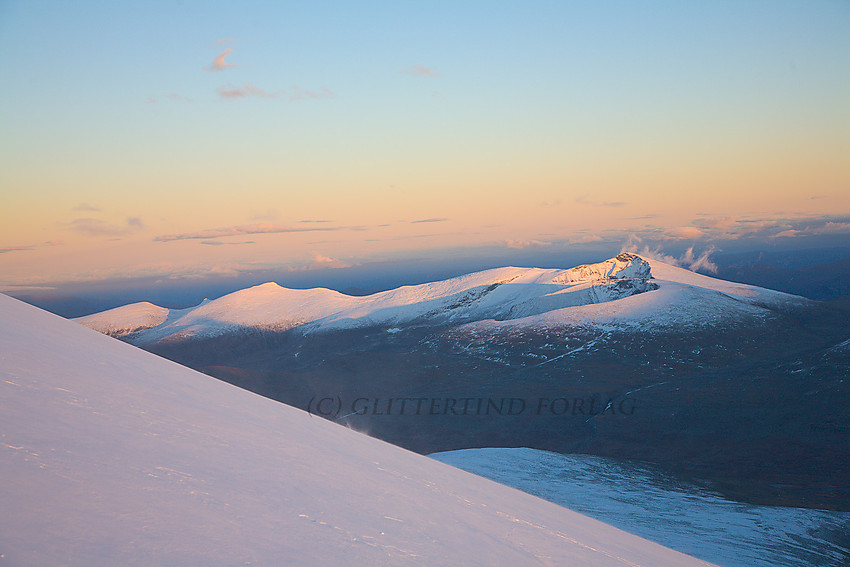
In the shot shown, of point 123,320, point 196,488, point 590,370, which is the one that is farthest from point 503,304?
point 196,488

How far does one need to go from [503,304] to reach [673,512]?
124 meters

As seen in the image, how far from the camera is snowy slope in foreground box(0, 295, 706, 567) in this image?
3.37 m

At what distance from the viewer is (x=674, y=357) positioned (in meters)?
89.1

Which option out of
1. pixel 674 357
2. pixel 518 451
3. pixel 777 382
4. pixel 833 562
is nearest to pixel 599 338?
pixel 674 357

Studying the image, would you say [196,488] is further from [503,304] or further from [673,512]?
[503,304]

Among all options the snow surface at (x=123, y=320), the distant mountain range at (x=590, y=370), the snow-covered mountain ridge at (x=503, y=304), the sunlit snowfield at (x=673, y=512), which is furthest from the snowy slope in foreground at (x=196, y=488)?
the snow surface at (x=123, y=320)

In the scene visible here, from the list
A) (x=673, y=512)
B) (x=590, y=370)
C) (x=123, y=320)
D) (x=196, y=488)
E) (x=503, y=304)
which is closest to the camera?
(x=196, y=488)

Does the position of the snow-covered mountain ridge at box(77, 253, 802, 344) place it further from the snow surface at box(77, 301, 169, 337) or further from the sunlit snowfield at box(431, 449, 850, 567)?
the sunlit snowfield at box(431, 449, 850, 567)

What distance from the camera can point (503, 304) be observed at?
149 m

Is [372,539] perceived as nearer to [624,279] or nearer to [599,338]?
[599,338]

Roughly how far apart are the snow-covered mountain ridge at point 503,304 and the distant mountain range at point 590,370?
2.16 ft

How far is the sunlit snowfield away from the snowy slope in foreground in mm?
13692

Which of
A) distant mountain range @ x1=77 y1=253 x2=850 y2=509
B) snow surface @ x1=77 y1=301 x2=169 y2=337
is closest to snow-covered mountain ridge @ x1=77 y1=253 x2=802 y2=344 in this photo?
snow surface @ x1=77 y1=301 x2=169 y2=337

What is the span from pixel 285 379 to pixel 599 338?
53.9 m
